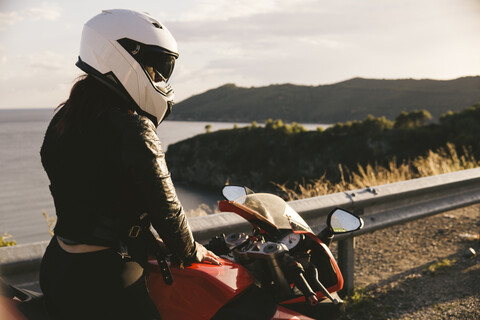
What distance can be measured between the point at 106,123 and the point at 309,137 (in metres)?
99.1

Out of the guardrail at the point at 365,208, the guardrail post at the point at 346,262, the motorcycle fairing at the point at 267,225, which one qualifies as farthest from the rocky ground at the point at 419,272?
the motorcycle fairing at the point at 267,225

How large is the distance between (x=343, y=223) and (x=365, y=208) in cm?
241

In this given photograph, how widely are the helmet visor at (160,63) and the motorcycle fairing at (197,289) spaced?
0.87 meters

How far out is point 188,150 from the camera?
127 m

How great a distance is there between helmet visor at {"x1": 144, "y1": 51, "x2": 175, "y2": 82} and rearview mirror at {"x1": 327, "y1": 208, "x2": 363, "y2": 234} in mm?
1021

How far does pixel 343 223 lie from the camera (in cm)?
200

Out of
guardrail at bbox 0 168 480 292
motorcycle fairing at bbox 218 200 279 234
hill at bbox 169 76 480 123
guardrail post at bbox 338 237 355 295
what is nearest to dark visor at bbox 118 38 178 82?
motorcycle fairing at bbox 218 200 279 234

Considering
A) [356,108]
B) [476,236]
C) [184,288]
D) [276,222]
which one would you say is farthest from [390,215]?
[356,108]

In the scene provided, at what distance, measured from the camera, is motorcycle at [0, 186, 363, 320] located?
173 cm

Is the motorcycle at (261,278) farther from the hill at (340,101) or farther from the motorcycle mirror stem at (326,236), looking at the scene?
the hill at (340,101)

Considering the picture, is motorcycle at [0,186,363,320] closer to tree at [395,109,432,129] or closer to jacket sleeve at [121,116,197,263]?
jacket sleeve at [121,116,197,263]

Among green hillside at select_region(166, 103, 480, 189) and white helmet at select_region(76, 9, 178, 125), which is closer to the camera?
white helmet at select_region(76, 9, 178, 125)

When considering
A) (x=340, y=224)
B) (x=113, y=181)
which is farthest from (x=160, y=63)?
(x=340, y=224)

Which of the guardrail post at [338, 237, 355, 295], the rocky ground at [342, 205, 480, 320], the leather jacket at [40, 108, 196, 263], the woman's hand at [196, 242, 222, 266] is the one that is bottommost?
the rocky ground at [342, 205, 480, 320]
